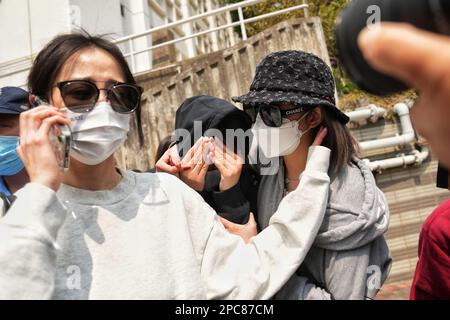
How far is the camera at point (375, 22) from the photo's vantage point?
56cm

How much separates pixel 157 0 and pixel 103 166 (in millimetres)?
11232

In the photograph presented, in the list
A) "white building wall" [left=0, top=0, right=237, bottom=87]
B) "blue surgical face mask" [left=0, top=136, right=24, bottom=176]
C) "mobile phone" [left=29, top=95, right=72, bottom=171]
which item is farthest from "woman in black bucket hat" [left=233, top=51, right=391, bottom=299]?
"white building wall" [left=0, top=0, right=237, bottom=87]

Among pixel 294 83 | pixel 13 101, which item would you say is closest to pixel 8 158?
pixel 13 101

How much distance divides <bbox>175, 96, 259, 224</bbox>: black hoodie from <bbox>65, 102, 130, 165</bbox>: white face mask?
2.10 ft

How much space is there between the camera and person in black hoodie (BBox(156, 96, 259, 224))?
1.87 m

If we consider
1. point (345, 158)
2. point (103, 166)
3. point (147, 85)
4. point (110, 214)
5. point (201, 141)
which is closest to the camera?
point (110, 214)

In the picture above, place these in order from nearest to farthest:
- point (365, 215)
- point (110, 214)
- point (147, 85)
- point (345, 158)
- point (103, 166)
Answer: point (110, 214)
point (103, 166)
point (365, 215)
point (345, 158)
point (147, 85)

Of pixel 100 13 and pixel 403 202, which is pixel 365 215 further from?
pixel 100 13

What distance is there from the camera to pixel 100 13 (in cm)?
753

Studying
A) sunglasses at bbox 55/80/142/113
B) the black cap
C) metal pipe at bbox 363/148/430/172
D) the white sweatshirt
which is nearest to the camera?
the white sweatshirt

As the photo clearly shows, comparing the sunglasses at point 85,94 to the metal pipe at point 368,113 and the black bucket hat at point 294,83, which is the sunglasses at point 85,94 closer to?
the black bucket hat at point 294,83

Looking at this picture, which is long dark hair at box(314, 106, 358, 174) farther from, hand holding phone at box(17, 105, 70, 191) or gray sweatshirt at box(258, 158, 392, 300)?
hand holding phone at box(17, 105, 70, 191)

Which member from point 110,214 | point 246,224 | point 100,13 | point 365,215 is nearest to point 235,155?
point 246,224

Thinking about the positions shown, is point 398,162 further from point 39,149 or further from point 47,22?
point 47,22
